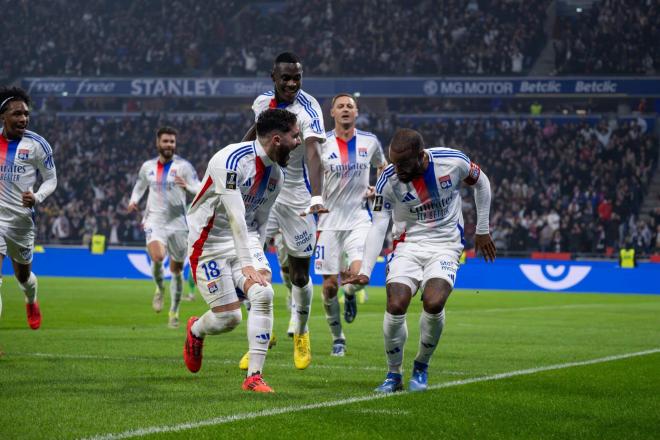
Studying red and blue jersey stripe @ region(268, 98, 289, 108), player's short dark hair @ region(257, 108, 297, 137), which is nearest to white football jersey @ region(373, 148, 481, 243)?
player's short dark hair @ region(257, 108, 297, 137)

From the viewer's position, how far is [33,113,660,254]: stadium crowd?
31516mm

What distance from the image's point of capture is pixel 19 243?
10672 millimetres

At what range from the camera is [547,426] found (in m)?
6.02

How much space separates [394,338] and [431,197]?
3.73 ft

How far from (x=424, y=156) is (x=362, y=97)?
37903mm

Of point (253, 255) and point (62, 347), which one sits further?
point (62, 347)

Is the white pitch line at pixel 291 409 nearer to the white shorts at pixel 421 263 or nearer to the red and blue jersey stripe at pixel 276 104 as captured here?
the white shorts at pixel 421 263

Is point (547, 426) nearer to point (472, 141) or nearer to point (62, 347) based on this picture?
point (62, 347)

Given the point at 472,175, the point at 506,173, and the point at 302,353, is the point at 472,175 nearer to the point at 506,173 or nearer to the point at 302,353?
the point at 302,353

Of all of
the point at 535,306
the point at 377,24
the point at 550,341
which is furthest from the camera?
the point at 377,24

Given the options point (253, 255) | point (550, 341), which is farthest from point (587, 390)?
point (550, 341)

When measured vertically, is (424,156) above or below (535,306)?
above

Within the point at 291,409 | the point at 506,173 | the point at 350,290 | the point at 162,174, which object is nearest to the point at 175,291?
the point at 162,174

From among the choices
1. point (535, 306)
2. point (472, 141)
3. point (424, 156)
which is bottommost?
point (535, 306)
